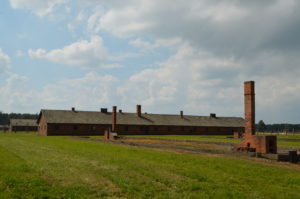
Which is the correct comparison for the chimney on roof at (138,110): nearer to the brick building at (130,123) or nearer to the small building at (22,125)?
the brick building at (130,123)

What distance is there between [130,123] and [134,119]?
2307 mm

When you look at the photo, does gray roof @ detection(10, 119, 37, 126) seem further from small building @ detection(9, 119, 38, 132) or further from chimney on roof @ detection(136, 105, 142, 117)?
chimney on roof @ detection(136, 105, 142, 117)

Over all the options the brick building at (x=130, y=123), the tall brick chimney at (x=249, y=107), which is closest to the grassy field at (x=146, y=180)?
the tall brick chimney at (x=249, y=107)

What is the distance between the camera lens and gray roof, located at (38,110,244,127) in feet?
187

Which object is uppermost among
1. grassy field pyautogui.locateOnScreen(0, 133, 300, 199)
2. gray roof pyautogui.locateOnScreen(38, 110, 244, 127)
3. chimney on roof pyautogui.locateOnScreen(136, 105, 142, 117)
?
chimney on roof pyautogui.locateOnScreen(136, 105, 142, 117)

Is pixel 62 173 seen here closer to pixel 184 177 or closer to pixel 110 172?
pixel 110 172

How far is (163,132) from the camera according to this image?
6425 centimetres

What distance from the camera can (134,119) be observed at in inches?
2500

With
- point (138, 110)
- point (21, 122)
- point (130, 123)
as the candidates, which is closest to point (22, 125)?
point (21, 122)

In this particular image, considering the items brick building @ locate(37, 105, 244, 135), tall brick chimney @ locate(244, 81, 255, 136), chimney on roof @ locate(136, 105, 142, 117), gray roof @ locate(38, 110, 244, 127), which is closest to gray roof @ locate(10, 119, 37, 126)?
brick building @ locate(37, 105, 244, 135)

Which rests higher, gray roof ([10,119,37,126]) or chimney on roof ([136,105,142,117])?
chimney on roof ([136,105,142,117])

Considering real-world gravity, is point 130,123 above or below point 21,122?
above

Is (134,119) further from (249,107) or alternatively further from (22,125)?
(249,107)

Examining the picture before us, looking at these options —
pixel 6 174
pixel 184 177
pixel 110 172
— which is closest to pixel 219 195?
pixel 184 177
